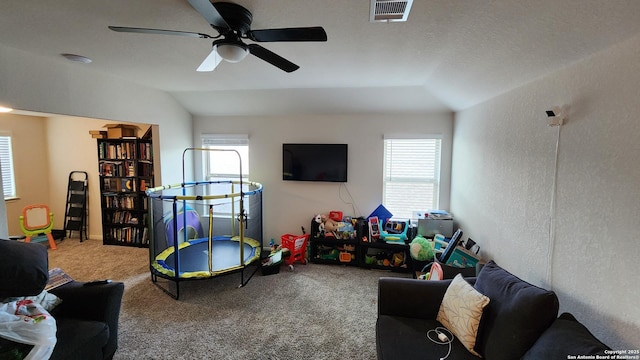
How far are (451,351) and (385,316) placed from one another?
1.58ft

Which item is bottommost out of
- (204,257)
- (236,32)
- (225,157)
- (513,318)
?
(204,257)

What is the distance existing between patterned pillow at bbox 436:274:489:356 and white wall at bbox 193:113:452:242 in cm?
237

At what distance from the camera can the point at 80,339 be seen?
178cm

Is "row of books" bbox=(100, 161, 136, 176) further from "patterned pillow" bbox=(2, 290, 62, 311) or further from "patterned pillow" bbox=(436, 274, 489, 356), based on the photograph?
"patterned pillow" bbox=(436, 274, 489, 356)

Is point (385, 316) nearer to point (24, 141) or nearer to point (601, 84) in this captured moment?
point (601, 84)

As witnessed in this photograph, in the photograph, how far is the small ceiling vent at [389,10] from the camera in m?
1.54

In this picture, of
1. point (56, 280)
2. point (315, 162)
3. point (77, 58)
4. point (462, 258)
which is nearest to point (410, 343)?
point (462, 258)

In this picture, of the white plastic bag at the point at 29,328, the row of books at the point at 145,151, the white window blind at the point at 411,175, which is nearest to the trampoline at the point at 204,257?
the white plastic bag at the point at 29,328

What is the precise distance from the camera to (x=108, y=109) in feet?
10.5

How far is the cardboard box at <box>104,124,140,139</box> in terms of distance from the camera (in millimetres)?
4438

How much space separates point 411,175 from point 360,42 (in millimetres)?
2544

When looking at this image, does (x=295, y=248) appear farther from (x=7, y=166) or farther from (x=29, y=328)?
(x=7, y=166)

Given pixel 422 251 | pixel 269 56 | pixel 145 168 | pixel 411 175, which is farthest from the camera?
pixel 145 168

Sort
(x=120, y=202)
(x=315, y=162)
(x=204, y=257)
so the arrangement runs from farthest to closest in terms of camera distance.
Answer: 1. (x=120, y=202)
2. (x=315, y=162)
3. (x=204, y=257)
